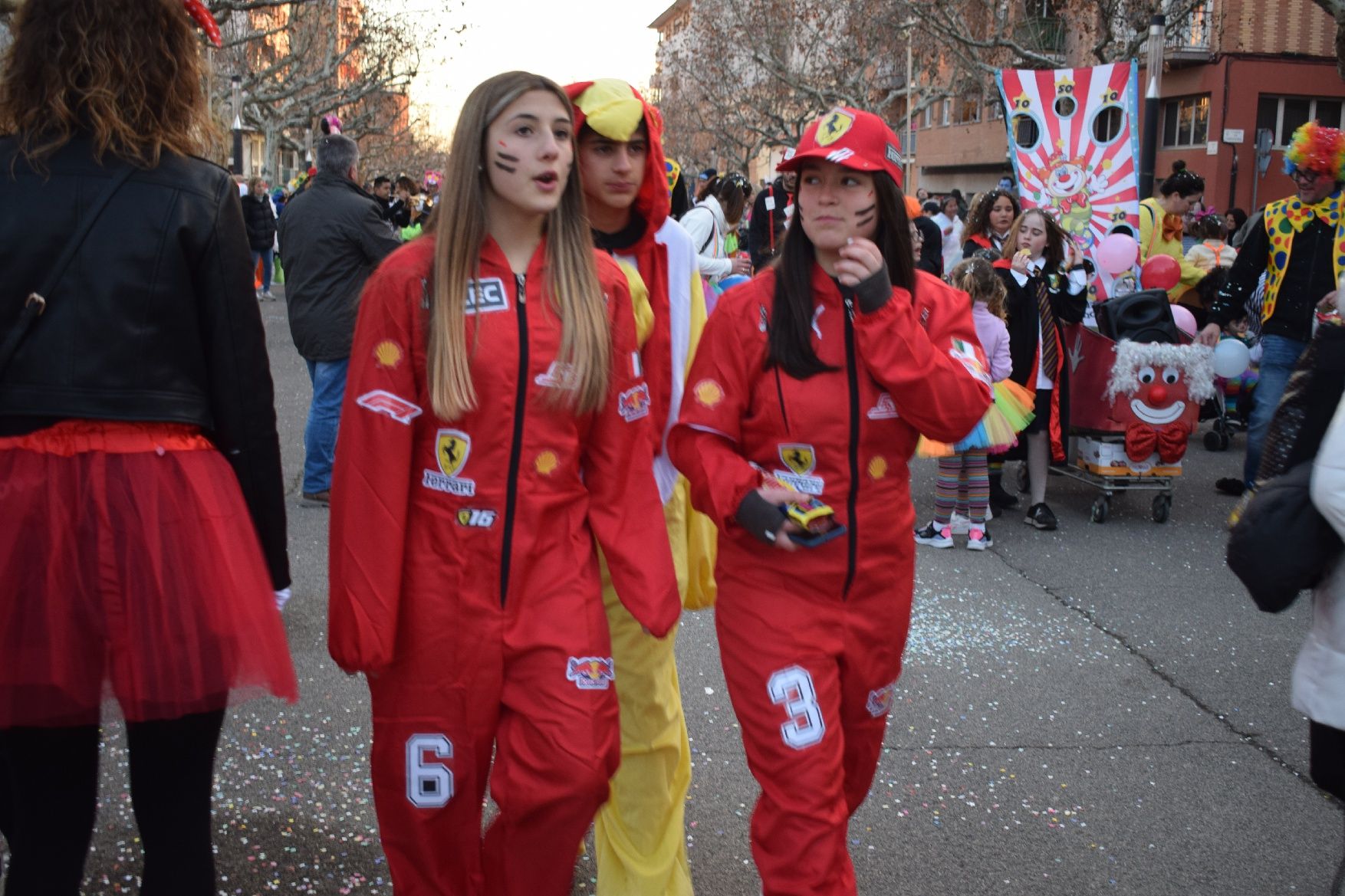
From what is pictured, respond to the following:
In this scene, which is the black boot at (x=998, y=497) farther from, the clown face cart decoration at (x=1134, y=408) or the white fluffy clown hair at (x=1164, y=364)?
the white fluffy clown hair at (x=1164, y=364)

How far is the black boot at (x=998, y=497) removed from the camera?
28.5ft

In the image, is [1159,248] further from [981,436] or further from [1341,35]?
[1341,35]

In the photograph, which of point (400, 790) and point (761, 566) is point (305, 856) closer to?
point (400, 790)

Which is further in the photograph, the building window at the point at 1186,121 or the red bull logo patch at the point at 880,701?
the building window at the point at 1186,121

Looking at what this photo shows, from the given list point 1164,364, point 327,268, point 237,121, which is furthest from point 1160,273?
point 237,121

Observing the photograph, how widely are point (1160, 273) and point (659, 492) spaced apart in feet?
25.5

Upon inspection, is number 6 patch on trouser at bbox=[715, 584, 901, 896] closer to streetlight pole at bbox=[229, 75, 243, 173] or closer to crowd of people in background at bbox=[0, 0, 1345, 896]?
crowd of people in background at bbox=[0, 0, 1345, 896]

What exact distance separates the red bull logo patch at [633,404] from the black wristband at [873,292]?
0.53 m

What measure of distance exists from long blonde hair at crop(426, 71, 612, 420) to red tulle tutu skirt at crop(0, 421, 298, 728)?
539 mm

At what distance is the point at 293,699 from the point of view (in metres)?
2.66

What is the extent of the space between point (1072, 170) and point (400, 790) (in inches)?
355

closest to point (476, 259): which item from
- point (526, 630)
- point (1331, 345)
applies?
point (526, 630)

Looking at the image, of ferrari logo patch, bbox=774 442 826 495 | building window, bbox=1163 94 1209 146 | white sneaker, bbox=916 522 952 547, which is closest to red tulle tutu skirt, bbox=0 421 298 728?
ferrari logo patch, bbox=774 442 826 495

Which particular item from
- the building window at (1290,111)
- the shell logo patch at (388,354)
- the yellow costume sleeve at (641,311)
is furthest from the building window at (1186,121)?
the shell logo patch at (388,354)
